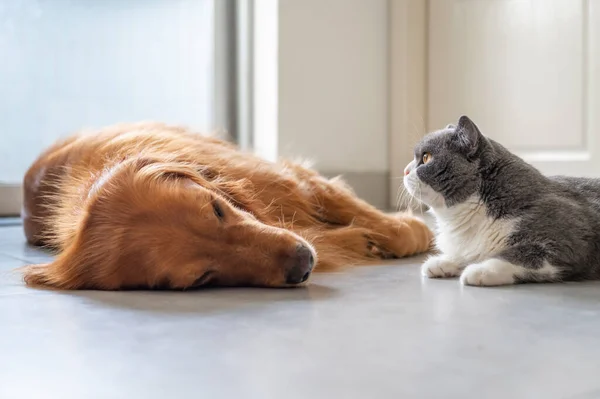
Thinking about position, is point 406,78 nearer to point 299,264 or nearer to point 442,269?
point 442,269

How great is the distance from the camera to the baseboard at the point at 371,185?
3.67 metres

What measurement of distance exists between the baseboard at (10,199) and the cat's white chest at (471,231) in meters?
2.25

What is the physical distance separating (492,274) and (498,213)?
0.18m

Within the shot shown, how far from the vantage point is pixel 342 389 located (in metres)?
0.84

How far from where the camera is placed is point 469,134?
1.64m

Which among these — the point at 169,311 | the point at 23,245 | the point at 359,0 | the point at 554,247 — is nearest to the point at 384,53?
the point at 359,0

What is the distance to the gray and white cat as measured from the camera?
152cm

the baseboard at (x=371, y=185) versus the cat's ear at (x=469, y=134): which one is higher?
the cat's ear at (x=469, y=134)

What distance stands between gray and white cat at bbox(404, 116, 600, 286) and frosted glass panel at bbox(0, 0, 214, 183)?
2114mm

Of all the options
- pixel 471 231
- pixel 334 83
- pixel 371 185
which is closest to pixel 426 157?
pixel 471 231

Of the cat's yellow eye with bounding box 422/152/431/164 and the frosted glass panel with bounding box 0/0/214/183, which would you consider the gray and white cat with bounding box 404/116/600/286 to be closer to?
the cat's yellow eye with bounding box 422/152/431/164

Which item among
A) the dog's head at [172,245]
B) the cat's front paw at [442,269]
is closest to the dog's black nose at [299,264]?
the dog's head at [172,245]

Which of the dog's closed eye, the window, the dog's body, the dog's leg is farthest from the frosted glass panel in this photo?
the dog's closed eye

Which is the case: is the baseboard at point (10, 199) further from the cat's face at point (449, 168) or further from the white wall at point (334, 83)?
the cat's face at point (449, 168)
